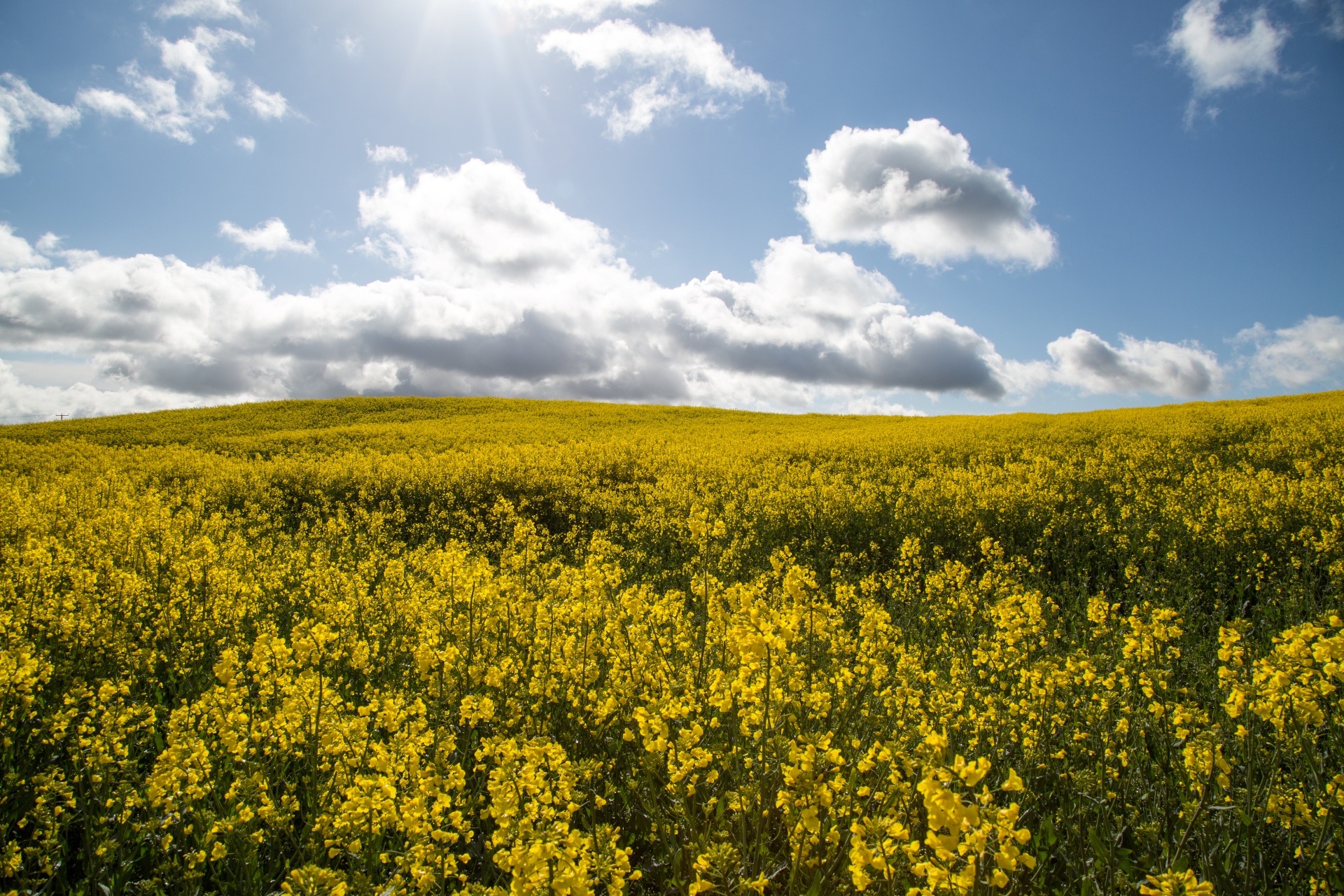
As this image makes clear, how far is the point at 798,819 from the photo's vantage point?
8.18 ft

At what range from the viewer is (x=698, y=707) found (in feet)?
9.89

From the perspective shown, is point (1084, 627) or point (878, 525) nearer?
point (1084, 627)

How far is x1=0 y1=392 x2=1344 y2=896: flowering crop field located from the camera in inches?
92.4

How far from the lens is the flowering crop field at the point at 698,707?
2.35 metres

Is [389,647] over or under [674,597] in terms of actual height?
under

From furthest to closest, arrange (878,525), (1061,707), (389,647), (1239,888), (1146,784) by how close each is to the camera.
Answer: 1. (878,525)
2. (389,647)
3. (1061,707)
4. (1146,784)
5. (1239,888)

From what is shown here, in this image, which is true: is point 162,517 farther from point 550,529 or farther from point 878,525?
point 878,525

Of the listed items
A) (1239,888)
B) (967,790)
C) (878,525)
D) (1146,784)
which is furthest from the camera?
(878,525)

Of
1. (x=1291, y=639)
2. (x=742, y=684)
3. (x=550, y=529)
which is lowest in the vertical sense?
(x=550, y=529)

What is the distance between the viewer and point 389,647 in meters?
4.88

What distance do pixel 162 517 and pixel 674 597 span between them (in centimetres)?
668

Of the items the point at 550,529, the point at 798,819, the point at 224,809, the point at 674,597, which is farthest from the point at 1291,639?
the point at 550,529

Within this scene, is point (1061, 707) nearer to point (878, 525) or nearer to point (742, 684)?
point (742, 684)

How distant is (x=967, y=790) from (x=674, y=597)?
258 centimetres
